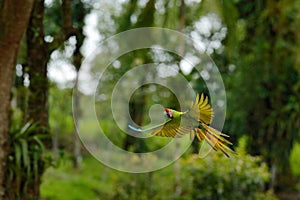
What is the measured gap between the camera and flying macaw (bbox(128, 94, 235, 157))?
6.68 ft

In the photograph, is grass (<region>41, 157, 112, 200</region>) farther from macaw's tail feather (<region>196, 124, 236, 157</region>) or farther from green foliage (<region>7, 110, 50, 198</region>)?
macaw's tail feather (<region>196, 124, 236, 157</region>)

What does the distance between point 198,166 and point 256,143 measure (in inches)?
133

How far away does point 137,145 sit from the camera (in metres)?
8.80

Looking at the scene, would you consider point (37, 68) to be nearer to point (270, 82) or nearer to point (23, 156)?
point (23, 156)

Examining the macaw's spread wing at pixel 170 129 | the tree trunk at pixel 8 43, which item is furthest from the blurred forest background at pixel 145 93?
the macaw's spread wing at pixel 170 129

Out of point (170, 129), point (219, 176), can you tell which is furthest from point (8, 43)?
point (219, 176)

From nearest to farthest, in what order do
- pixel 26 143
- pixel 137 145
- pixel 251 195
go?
pixel 26 143
pixel 251 195
pixel 137 145

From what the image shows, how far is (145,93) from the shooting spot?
8.87m

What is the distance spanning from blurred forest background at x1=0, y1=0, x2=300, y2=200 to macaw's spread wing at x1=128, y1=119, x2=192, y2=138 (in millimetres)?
634

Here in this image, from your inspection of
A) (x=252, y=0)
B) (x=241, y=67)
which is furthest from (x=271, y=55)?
(x=252, y=0)

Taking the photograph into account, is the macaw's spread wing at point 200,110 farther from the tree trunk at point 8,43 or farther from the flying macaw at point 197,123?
the tree trunk at point 8,43

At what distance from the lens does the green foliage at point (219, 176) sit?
6.66m

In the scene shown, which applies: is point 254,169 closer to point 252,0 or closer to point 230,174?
point 230,174

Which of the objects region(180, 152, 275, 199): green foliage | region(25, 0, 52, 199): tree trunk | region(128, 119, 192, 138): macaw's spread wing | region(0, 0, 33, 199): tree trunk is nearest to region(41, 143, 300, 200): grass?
region(180, 152, 275, 199): green foliage
